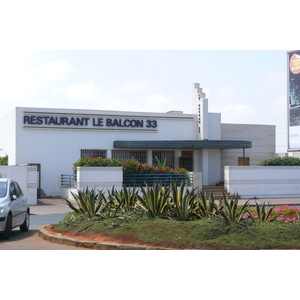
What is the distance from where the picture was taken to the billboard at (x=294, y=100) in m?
29.0

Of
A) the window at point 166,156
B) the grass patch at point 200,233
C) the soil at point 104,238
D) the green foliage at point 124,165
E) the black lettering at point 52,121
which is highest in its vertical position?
the black lettering at point 52,121

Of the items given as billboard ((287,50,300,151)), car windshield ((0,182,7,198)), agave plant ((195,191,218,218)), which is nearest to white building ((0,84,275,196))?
billboard ((287,50,300,151))

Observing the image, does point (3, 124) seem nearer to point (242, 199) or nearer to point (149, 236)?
point (242, 199)

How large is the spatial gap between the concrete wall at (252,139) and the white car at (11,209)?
2341cm

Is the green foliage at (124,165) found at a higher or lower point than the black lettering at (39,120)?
lower

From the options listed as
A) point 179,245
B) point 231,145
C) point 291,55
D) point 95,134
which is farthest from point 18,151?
point 179,245

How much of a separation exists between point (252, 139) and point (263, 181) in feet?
29.4

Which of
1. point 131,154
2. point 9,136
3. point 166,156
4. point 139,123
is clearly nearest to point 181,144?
point 166,156

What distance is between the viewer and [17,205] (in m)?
12.4

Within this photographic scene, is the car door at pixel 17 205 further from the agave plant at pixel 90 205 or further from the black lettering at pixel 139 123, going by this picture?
the black lettering at pixel 139 123

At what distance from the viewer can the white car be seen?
11.2 metres

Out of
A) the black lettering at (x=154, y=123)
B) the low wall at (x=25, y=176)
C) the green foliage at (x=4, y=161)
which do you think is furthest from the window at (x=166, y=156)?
the low wall at (x=25, y=176)

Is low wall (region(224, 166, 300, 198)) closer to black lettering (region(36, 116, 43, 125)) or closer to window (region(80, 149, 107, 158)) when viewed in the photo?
window (region(80, 149, 107, 158))

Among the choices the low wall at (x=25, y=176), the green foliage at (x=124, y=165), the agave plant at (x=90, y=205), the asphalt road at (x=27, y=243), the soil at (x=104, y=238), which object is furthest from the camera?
the green foliage at (x=124, y=165)
